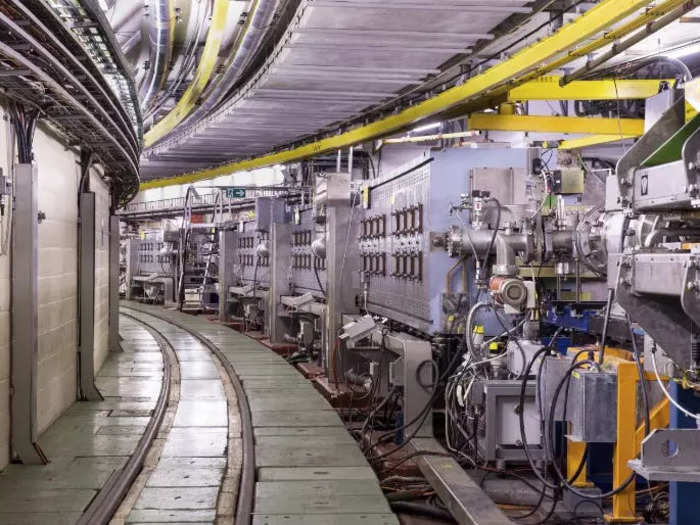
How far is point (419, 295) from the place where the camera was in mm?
7715

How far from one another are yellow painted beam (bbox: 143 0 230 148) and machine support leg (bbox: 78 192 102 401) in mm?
2430

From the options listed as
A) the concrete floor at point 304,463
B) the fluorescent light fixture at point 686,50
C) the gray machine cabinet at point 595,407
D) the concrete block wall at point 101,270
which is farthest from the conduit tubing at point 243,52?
the gray machine cabinet at point 595,407

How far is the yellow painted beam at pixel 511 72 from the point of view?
5.63 meters

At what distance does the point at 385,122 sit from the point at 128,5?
14.1ft

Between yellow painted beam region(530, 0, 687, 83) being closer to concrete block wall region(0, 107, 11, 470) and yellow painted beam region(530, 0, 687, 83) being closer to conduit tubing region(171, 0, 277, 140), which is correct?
conduit tubing region(171, 0, 277, 140)

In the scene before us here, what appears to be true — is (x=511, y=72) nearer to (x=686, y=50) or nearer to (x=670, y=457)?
(x=686, y=50)

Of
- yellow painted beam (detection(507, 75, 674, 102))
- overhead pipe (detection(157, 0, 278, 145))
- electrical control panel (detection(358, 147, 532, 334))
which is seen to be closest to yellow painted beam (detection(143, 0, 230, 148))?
overhead pipe (detection(157, 0, 278, 145))

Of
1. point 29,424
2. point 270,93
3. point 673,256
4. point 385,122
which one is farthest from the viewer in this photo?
point 385,122

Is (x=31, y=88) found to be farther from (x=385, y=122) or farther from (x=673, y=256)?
(x=385, y=122)

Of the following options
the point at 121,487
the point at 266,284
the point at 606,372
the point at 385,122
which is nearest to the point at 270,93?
the point at 385,122

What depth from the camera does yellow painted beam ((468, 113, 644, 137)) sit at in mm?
9250

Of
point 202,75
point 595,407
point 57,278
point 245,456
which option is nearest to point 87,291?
point 57,278

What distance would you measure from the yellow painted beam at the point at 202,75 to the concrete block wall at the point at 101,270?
2103mm

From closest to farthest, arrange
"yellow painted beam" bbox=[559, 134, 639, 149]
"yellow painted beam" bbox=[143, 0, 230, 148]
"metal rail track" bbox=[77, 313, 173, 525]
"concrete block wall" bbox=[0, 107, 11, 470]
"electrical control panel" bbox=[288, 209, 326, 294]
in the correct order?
1. "metal rail track" bbox=[77, 313, 173, 525]
2. "concrete block wall" bbox=[0, 107, 11, 470]
3. "yellow painted beam" bbox=[143, 0, 230, 148]
4. "yellow painted beam" bbox=[559, 134, 639, 149]
5. "electrical control panel" bbox=[288, 209, 326, 294]
